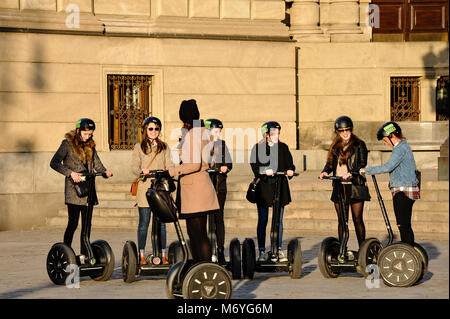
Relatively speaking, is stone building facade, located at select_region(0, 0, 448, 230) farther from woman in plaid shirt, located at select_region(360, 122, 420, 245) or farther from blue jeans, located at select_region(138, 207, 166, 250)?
woman in plaid shirt, located at select_region(360, 122, 420, 245)

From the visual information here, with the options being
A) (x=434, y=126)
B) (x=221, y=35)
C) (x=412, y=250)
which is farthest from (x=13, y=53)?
(x=412, y=250)

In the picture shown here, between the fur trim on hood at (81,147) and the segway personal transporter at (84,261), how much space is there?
1.32ft

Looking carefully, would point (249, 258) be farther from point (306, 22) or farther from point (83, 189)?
point (306, 22)

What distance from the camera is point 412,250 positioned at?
9633 millimetres

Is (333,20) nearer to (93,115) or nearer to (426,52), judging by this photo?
(426,52)

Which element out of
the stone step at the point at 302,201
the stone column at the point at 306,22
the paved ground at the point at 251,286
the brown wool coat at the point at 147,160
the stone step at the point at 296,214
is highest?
the stone column at the point at 306,22

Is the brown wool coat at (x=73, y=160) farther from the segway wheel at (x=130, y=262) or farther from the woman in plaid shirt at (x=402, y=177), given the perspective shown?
the woman in plaid shirt at (x=402, y=177)

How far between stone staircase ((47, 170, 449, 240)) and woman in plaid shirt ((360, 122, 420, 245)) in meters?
4.59

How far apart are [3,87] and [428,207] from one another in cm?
796

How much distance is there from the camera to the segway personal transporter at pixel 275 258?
10.7 m

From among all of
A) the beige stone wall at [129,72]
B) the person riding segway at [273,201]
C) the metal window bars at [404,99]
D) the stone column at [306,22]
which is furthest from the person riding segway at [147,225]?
the metal window bars at [404,99]

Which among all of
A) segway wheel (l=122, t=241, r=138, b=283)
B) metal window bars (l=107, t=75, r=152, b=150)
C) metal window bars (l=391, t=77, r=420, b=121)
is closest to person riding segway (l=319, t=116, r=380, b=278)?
segway wheel (l=122, t=241, r=138, b=283)

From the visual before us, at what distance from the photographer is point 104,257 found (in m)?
10.6

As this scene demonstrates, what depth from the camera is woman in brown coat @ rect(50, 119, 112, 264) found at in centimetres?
1049
